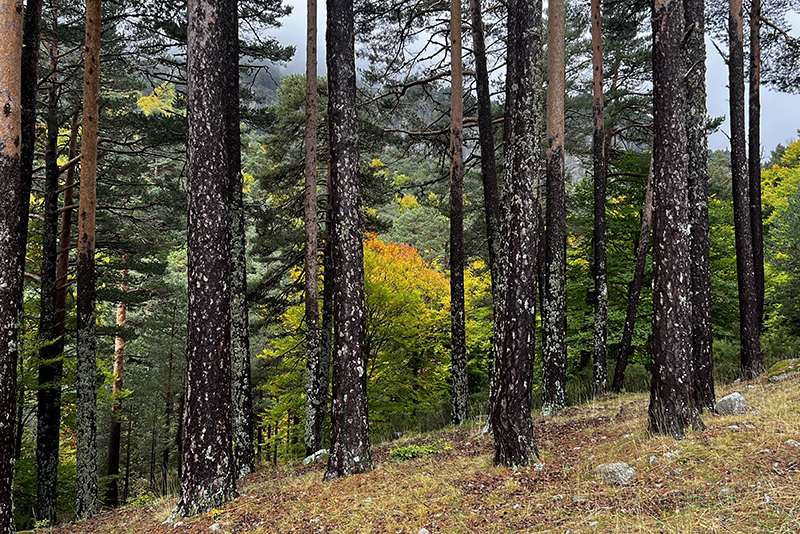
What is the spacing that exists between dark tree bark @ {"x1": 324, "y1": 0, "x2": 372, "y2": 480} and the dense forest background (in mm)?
4516

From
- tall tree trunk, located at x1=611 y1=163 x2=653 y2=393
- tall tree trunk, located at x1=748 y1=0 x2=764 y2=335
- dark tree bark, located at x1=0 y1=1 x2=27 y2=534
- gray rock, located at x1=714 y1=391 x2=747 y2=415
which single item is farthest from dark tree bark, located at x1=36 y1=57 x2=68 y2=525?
tall tree trunk, located at x1=748 y1=0 x2=764 y2=335

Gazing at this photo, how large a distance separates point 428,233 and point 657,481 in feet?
82.9

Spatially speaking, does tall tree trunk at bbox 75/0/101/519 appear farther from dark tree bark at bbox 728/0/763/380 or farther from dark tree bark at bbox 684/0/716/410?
dark tree bark at bbox 728/0/763/380

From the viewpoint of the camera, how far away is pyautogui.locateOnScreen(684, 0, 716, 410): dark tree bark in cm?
Result: 685

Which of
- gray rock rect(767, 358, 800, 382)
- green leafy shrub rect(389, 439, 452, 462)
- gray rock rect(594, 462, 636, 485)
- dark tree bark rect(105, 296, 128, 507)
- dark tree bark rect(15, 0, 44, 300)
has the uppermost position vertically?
dark tree bark rect(15, 0, 44, 300)

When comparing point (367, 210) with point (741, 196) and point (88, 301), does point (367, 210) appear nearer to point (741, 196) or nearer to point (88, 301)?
point (88, 301)

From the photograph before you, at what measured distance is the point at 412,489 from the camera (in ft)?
16.7

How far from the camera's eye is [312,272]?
11.0 meters

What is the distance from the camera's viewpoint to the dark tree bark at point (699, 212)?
685cm

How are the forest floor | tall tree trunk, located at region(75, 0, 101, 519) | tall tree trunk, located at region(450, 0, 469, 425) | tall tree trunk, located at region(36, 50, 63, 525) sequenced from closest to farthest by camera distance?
the forest floor < tall tree trunk, located at region(75, 0, 101, 519) < tall tree trunk, located at region(36, 50, 63, 525) < tall tree trunk, located at region(450, 0, 469, 425)

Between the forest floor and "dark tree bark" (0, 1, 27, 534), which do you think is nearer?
the forest floor

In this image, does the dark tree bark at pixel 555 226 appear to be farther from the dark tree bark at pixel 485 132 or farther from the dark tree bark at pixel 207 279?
the dark tree bark at pixel 207 279

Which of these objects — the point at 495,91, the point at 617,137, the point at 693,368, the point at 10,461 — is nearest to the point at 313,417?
the point at 10,461

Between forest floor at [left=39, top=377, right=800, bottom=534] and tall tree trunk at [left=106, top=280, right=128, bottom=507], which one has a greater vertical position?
forest floor at [left=39, top=377, right=800, bottom=534]
